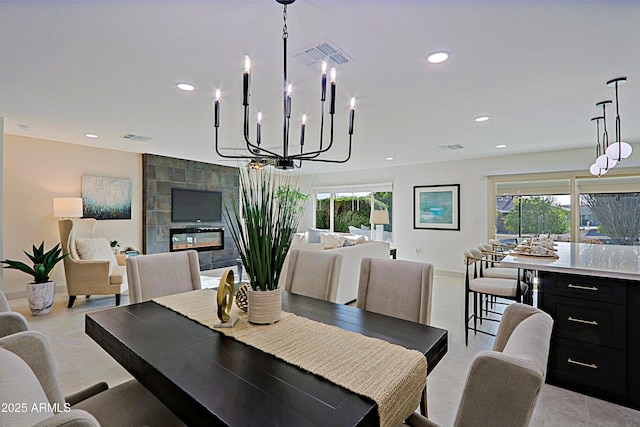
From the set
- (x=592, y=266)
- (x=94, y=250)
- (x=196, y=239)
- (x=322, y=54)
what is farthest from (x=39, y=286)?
(x=592, y=266)

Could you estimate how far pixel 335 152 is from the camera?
548cm

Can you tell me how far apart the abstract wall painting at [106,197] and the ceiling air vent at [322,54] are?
4.78m

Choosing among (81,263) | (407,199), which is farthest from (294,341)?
(407,199)

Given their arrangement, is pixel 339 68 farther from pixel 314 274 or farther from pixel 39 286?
pixel 39 286

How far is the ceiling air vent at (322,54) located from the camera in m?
2.04

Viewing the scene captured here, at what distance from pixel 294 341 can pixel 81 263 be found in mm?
4139

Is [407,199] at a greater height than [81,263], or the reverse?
[407,199]

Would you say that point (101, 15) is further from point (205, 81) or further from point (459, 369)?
point (459, 369)

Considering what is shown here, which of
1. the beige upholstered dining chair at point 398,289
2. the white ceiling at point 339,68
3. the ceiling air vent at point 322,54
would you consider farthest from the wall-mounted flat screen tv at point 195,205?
the beige upholstered dining chair at point 398,289

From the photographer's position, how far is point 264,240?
4.63 ft

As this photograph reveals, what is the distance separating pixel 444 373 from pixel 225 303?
1.97 meters

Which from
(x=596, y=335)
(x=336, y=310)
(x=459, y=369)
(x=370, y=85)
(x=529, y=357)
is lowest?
(x=459, y=369)

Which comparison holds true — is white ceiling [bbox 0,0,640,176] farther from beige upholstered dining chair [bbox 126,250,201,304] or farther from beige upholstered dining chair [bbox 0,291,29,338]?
beige upholstered dining chair [bbox 0,291,29,338]

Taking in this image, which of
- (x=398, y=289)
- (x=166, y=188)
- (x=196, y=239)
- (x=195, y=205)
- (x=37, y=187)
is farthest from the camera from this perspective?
(x=196, y=239)
